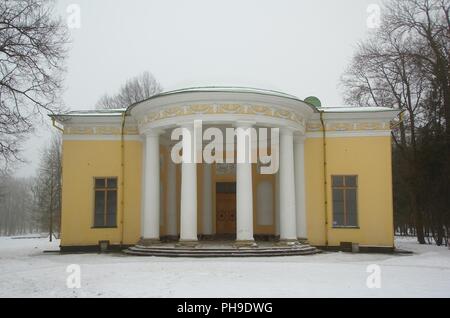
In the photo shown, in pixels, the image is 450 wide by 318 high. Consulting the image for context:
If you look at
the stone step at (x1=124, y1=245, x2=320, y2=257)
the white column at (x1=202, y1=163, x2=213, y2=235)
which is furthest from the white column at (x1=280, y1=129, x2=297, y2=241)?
the white column at (x1=202, y1=163, x2=213, y2=235)

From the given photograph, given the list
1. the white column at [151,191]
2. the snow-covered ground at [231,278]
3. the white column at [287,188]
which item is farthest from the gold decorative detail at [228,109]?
the snow-covered ground at [231,278]

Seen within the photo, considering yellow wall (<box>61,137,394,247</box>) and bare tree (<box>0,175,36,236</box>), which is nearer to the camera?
yellow wall (<box>61,137,394,247</box>)

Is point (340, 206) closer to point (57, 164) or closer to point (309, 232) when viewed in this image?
point (309, 232)

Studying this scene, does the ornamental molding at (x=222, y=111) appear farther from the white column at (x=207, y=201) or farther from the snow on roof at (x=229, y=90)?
the white column at (x=207, y=201)

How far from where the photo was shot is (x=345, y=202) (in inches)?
688

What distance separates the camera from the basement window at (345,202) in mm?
17438

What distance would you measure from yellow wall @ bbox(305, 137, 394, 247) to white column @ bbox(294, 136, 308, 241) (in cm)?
27

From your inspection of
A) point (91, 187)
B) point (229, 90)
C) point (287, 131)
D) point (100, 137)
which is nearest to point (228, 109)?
point (229, 90)

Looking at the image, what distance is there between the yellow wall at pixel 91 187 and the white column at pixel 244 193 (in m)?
4.80

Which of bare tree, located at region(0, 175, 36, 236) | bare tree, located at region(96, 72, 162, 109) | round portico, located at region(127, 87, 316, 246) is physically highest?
bare tree, located at region(96, 72, 162, 109)

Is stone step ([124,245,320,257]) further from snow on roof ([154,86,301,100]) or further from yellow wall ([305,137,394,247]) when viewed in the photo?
snow on roof ([154,86,301,100])

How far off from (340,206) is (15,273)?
1155 cm

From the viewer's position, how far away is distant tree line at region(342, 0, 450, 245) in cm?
1948

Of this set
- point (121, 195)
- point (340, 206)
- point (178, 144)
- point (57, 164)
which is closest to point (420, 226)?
point (340, 206)
